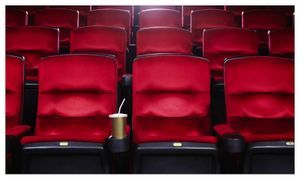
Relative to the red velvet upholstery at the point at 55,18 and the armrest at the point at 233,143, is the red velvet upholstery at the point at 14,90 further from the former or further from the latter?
the red velvet upholstery at the point at 55,18

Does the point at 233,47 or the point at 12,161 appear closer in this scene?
the point at 12,161

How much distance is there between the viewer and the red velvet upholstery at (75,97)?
55 cm

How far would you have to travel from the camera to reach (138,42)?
0.84 metres

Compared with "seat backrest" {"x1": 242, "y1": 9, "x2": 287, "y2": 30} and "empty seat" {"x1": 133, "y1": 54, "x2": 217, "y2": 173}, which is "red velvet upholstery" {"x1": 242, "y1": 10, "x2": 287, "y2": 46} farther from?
"empty seat" {"x1": 133, "y1": 54, "x2": 217, "y2": 173}

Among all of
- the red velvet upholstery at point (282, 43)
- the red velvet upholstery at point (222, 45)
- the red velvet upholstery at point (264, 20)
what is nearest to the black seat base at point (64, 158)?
the red velvet upholstery at point (222, 45)

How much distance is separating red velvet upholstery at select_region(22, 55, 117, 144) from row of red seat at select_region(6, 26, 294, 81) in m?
0.23

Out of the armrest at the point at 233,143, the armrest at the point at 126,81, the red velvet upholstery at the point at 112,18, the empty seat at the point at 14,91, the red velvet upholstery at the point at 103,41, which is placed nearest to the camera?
Answer: the armrest at the point at 233,143

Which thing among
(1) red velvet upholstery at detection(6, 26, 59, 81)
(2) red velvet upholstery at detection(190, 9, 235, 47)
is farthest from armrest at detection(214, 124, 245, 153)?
(2) red velvet upholstery at detection(190, 9, 235, 47)

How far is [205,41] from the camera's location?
84 centimetres

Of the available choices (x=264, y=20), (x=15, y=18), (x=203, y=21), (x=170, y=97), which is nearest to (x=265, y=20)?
(x=264, y=20)

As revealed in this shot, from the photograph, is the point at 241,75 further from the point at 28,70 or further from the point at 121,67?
the point at 28,70

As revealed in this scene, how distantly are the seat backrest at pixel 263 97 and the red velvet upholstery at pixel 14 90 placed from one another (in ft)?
1.13
